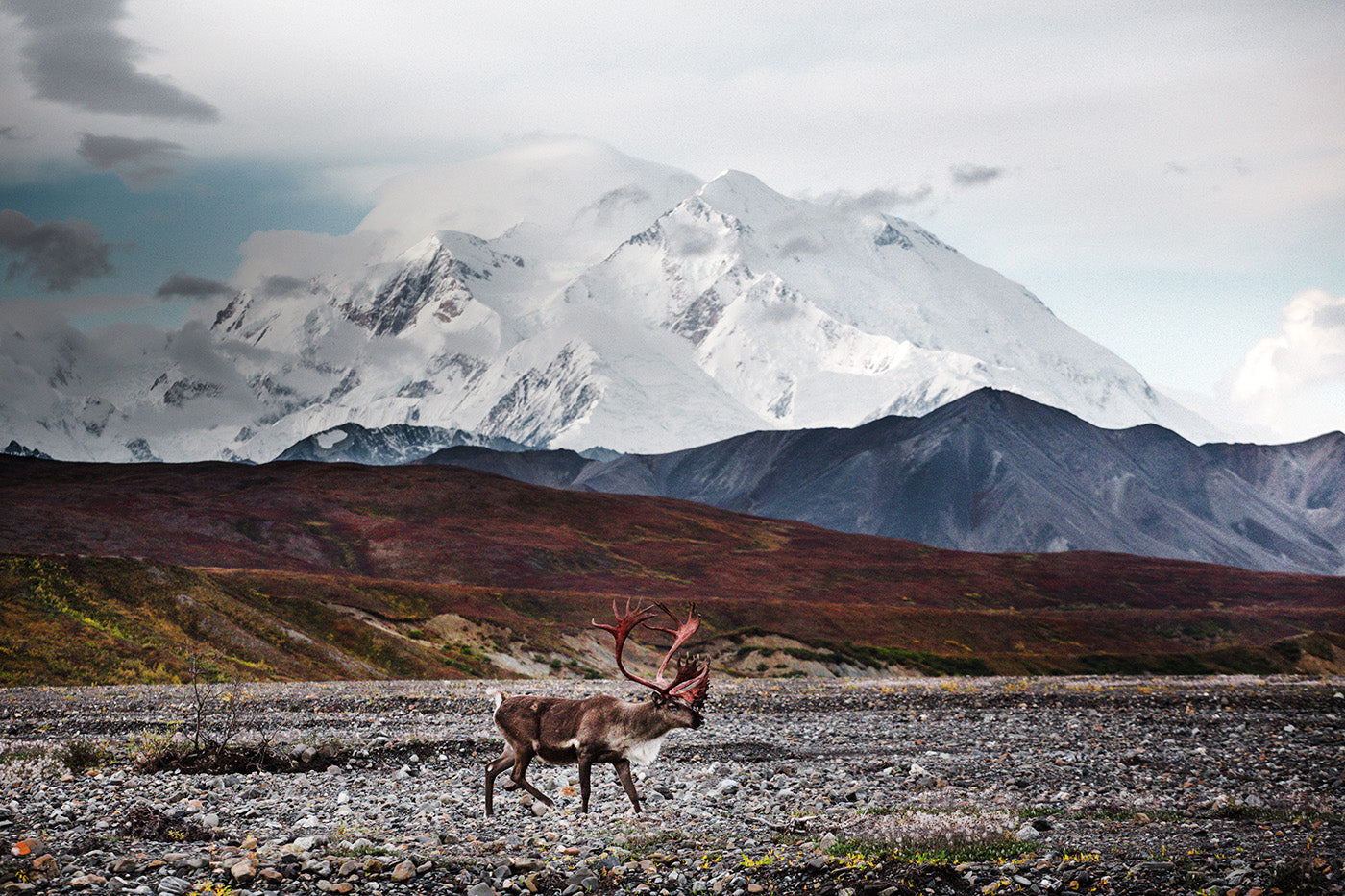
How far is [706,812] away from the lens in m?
16.3

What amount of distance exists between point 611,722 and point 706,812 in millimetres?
2976

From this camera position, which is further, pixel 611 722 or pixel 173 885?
pixel 611 722

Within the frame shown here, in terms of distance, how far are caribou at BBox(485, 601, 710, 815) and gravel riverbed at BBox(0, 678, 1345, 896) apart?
996 millimetres

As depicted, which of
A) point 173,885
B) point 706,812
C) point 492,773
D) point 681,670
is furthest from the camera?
point 706,812

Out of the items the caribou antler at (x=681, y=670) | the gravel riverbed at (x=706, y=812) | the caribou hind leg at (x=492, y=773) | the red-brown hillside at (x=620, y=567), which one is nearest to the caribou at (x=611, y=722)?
the caribou antler at (x=681, y=670)

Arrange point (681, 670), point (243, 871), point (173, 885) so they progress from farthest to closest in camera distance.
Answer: point (681, 670), point (243, 871), point (173, 885)

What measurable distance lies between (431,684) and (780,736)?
2134cm

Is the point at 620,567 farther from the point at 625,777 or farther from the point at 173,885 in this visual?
the point at 173,885

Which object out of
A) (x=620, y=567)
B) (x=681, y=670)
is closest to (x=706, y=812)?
(x=681, y=670)

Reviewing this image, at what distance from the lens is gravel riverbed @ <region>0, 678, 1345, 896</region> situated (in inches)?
468

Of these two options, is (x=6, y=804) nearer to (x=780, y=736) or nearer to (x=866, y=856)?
(x=866, y=856)

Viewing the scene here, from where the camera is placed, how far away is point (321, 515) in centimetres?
13612

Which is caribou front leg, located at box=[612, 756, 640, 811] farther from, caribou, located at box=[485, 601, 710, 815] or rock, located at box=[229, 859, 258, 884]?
rock, located at box=[229, 859, 258, 884]

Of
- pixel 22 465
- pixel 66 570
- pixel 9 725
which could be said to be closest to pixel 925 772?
pixel 9 725
